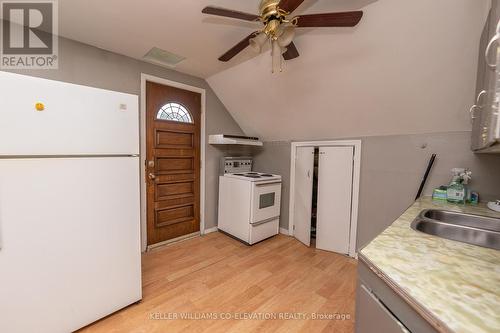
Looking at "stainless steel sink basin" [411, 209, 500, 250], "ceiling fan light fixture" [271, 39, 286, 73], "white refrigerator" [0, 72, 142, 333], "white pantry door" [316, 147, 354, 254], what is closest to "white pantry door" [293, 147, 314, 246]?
"white pantry door" [316, 147, 354, 254]

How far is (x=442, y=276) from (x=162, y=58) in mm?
2929

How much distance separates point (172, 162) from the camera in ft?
9.17

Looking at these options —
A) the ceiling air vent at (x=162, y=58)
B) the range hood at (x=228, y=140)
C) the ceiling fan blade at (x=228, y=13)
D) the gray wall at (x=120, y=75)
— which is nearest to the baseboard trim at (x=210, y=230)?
the gray wall at (x=120, y=75)

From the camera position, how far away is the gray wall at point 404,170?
69.7 inches

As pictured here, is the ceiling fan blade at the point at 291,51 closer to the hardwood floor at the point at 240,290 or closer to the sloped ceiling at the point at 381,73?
the sloped ceiling at the point at 381,73

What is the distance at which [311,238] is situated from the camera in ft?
9.97

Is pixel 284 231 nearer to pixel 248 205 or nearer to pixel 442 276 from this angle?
pixel 248 205

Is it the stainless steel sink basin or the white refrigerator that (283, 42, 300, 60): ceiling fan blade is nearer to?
the white refrigerator

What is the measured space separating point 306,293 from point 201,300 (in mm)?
937

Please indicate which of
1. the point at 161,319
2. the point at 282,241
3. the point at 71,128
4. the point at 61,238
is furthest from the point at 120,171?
the point at 282,241

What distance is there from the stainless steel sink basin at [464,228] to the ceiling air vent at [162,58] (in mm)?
2681

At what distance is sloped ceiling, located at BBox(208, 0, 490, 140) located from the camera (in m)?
1.41

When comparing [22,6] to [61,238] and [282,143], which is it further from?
[282,143]

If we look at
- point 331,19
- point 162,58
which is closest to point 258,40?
point 331,19
